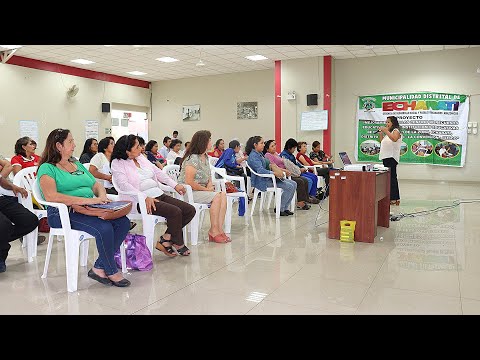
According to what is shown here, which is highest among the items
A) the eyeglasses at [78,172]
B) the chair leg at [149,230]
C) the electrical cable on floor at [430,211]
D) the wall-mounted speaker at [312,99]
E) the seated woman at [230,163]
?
the wall-mounted speaker at [312,99]

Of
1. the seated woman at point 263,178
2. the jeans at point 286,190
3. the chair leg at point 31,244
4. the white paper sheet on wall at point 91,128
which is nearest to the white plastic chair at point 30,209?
the chair leg at point 31,244

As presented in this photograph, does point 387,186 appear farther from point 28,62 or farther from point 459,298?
point 28,62

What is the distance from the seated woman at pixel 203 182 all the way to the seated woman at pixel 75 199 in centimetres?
126

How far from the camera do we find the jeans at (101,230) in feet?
9.88

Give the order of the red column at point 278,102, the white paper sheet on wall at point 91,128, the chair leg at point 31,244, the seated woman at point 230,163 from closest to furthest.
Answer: the chair leg at point 31,244 → the seated woman at point 230,163 → the red column at point 278,102 → the white paper sheet on wall at point 91,128

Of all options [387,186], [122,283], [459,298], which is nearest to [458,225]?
[387,186]

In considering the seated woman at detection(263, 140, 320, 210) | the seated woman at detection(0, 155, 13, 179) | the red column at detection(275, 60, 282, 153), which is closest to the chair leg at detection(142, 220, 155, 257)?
the seated woman at detection(0, 155, 13, 179)

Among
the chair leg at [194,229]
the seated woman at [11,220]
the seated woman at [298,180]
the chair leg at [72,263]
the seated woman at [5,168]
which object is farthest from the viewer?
the seated woman at [298,180]

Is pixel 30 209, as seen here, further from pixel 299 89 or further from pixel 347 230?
pixel 299 89

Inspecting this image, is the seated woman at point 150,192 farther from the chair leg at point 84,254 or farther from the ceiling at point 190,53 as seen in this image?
the ceiling at point 190,53

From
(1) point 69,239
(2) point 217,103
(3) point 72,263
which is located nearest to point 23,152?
(1) point 69,239

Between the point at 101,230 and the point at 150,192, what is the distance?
0.93 m

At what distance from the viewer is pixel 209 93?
13078 mm
